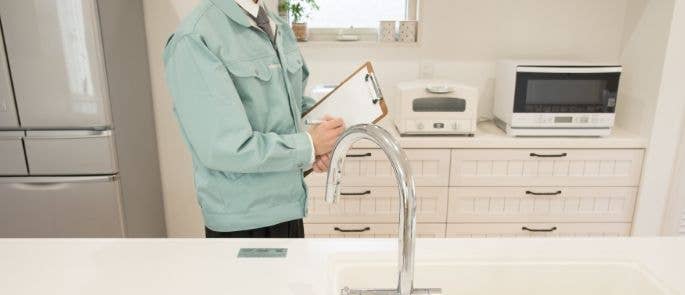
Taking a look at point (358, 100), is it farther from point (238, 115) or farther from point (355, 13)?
point (355, 13)

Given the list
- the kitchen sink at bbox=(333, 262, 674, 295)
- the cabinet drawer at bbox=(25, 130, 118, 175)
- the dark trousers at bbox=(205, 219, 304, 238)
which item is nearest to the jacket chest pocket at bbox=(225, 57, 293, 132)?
the dark trousers at bbox=(205, 219, 304, 238)

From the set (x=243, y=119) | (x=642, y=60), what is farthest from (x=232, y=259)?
(x=642, y=60)

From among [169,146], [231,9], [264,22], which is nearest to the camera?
[231,9]

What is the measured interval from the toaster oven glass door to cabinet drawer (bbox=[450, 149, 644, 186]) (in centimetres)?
20

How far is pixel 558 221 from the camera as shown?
7.28 feet

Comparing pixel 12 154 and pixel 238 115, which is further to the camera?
pixel 12 154

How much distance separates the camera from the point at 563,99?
211 centimetres

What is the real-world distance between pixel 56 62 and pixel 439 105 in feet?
5.34

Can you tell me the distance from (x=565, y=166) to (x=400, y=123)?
81cm

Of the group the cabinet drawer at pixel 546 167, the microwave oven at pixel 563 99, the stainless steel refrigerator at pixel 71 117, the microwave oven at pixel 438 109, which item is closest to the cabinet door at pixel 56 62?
the stainless steel refrigerator at pixel 71 117

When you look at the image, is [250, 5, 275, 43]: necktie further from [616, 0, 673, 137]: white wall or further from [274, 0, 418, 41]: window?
[616, 0, 673, 137]: white wall

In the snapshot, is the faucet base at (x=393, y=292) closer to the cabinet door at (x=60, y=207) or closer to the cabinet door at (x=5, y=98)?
the cabinet door at (x=60, y=207)

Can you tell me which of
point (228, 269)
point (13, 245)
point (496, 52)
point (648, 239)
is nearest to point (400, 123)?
point (496, 52)

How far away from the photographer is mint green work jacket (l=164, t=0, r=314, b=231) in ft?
3.22
